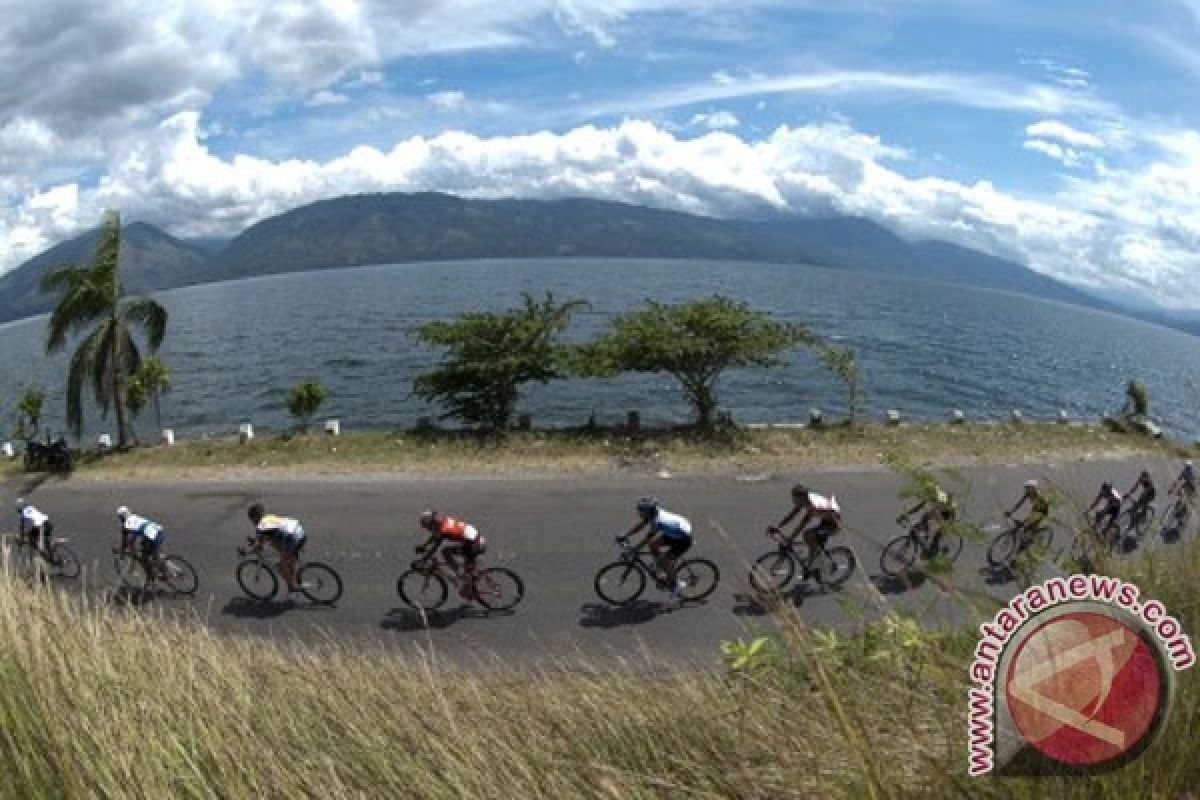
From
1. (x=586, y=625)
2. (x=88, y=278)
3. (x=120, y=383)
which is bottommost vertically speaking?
(x=586, y=625)

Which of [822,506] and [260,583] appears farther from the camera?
[260,583]

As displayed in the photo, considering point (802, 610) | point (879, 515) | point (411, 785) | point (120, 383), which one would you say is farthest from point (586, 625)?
point (120, 383)

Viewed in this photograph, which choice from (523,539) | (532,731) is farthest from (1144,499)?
(523,539)

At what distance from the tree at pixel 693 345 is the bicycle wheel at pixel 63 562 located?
1500cm

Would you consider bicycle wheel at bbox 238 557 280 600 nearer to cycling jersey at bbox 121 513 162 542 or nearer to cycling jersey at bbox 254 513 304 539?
cycling jersey at bbox 254 513 304 539

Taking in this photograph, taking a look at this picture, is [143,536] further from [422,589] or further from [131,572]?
[422,589]

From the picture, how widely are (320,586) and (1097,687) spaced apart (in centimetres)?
1440

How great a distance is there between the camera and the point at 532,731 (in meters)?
3.17

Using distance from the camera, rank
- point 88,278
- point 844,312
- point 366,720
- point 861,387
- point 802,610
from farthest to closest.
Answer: point 844,312 → point 861,387 → point 88,278 → point 802,610 → point 366,720

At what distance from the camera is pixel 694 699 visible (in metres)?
3.46

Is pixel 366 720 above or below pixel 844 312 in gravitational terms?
below

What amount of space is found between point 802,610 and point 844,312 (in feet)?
478

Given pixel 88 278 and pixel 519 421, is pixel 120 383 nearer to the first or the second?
pixel 88 278

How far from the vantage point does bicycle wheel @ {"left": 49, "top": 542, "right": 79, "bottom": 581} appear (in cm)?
1631
